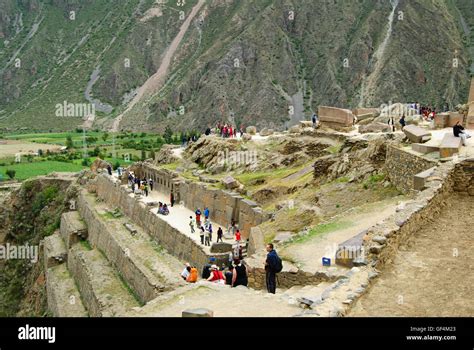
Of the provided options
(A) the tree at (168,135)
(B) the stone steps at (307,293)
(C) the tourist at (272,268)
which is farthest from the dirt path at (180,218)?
(A) the tree at (168,135)

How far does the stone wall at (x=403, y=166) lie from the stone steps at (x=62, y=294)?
15.9m

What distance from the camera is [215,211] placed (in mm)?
33188

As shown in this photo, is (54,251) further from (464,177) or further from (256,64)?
(256,64)

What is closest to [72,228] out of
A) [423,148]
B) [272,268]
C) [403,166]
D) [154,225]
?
[154,225]

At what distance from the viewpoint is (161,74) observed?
153125 millimetres

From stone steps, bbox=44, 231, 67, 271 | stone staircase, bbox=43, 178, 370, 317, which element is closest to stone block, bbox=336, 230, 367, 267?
stone staircase, bbox=43, 178, 370, 317

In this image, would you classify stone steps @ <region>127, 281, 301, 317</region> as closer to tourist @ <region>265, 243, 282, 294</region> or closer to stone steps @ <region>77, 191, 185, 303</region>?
tourist @ <region>265, 243, 282, 294</region>

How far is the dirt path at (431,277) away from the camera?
11281 mm

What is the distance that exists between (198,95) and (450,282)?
385ft

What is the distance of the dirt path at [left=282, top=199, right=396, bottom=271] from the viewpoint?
1664 cm

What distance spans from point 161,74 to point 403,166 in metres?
134

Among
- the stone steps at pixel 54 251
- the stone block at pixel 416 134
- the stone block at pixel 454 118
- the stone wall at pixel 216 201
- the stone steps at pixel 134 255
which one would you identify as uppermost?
→ the stone block at pixel 454 118

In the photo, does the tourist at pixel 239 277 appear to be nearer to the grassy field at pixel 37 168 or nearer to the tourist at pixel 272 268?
the tourist at pixel 272 268
